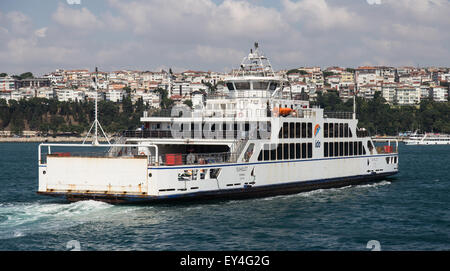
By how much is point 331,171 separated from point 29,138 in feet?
478

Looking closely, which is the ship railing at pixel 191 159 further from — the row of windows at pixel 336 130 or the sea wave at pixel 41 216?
the row of windows at pixel 336 130

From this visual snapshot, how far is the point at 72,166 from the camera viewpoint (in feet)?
84.1

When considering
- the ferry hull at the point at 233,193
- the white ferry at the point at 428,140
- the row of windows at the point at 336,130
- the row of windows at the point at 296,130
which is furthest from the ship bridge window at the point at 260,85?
the white ferry at the point at 428,140

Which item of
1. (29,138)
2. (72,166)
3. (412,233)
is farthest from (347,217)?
(29,138)

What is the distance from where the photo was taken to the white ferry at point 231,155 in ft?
81.9

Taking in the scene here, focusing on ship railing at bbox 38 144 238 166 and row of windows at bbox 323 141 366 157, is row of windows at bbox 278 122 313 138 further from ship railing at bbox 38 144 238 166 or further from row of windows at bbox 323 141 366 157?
ship railing at bbox 38 144 238 166

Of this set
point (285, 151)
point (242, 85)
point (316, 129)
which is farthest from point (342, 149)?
point (242, 85)

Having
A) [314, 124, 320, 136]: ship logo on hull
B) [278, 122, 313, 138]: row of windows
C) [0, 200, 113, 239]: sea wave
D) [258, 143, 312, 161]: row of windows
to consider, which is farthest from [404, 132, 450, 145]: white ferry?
[0, 200, 113, 239]: sea wave

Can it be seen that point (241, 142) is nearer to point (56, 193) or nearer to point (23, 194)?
point (56, 193)

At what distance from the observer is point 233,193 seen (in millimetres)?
27516

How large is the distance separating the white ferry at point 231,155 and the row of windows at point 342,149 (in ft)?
0.19

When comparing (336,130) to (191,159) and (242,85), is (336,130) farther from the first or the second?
(191,159)

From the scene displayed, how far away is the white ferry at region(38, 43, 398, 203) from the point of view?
25.0m
